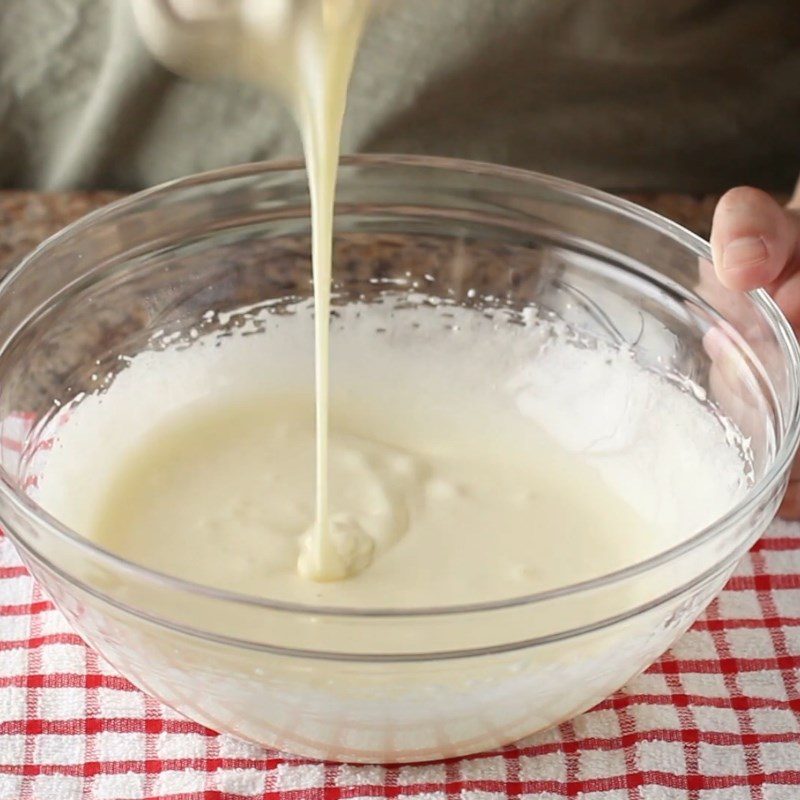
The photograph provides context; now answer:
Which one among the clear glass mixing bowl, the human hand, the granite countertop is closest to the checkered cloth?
the clear glass mixing bowl

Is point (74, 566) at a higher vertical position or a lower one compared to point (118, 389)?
lower

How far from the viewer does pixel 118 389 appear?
1.45 meters

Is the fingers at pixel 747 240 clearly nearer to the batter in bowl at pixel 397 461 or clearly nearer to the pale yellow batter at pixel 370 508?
the batter in bowl at pixel 397 461

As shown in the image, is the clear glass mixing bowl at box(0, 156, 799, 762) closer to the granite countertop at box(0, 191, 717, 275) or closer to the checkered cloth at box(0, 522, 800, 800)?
the checkered cloth at box(0, 522, 800, 800)

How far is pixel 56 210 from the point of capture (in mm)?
2020

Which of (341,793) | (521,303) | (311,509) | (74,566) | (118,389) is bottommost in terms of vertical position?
(341,793)

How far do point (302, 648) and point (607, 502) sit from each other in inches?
21.3

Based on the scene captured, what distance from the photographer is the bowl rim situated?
91 cm

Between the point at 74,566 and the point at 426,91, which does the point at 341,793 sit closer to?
the point at 74,566

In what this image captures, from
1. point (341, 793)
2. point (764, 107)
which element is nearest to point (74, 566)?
point (341, 793)

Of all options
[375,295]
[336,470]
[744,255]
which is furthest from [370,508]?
[744,255]

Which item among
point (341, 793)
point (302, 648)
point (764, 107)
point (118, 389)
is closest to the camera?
point (302, 648)

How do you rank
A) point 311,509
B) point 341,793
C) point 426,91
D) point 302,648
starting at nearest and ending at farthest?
point 302,648
point 341,793
point 311,509
point 426,91

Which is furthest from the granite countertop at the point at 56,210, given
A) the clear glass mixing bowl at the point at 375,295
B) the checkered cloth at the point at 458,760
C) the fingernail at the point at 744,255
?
the checkered cloth at the point at 458,760
